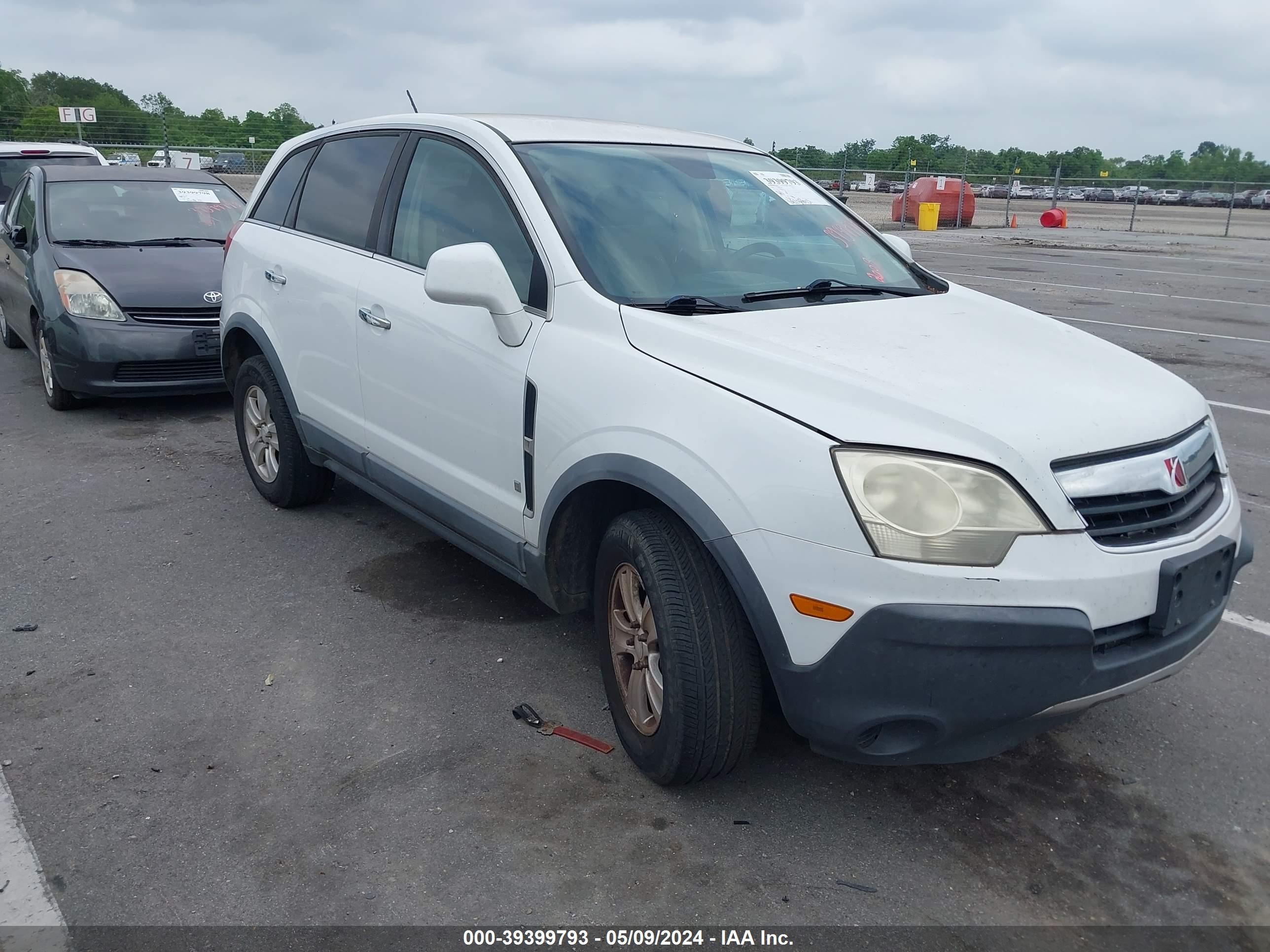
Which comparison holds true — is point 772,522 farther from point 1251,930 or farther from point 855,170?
point 855,170

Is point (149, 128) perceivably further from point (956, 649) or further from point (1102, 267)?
point (956, 649)

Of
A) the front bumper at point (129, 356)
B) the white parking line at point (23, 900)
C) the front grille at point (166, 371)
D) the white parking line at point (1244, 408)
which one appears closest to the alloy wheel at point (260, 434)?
the front grille at point (166, 371)

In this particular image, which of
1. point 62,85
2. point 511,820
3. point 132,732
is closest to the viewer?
point 511,820

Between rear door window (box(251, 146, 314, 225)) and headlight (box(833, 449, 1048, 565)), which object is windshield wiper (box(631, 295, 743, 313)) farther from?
rear door window (box(251, 146, 314, 225))

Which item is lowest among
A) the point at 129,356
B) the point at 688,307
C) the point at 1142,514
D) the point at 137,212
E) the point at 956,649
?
the point at 129,356

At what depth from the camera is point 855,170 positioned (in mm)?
37188

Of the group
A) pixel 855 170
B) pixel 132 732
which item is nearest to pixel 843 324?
pixel 132 732

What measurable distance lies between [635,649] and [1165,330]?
32.9 ft

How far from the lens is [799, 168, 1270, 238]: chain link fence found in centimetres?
3162

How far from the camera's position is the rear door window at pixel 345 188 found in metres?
4.31

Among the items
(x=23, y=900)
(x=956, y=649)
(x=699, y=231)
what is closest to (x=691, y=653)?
(x=956, y=649)

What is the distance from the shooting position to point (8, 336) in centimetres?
959

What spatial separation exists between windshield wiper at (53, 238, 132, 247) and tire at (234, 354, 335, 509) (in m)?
2.92

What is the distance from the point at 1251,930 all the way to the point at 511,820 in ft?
6.06
